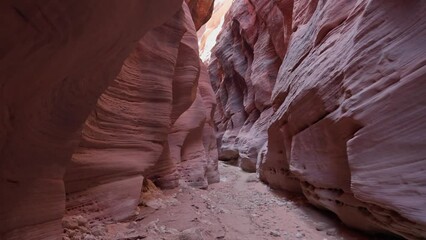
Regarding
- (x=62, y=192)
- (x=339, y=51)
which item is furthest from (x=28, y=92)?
(x=339, y=51)

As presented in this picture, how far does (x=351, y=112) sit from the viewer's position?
3645 mm

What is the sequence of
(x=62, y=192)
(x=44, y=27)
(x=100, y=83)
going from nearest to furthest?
(x=44, y=27) → (x=100, y=83) → (x=62, y=192)

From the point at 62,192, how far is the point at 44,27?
1.97m

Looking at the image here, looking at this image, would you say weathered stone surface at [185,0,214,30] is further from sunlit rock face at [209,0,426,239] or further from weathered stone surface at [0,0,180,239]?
weathered stone surface at [0,0,180,239]

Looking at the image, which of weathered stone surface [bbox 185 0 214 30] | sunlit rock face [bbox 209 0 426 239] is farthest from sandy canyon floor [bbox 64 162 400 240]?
weathered stone surface [bbox 185 0 214 30]

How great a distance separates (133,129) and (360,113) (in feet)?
11.7

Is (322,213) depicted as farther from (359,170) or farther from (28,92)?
(28,92)

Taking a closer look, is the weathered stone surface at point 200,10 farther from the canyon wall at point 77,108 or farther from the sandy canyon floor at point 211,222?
the sandy canyon floor at point 211,222

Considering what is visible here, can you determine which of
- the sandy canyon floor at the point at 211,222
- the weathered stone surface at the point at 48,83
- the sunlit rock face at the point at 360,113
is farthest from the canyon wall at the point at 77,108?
the sunlit rock face at the point at 360,113

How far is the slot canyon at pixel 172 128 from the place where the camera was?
202 centimetres

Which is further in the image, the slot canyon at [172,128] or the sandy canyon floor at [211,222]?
the sandy canyon floor at [211,222]

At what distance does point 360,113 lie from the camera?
350 cm

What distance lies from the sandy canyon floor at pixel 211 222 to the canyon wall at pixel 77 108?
1.09ft

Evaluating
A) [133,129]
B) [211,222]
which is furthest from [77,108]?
[211,222]
